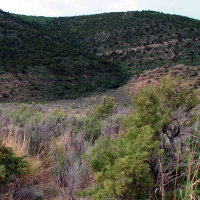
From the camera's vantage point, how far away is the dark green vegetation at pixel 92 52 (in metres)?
32.2

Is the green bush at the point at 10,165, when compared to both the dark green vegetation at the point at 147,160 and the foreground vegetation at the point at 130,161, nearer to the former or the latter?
the foreground vegetation at the point at 130,161

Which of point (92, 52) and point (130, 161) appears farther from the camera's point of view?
point (92, 52)

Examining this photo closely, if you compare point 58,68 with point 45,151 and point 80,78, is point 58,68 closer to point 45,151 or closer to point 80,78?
point 80,78

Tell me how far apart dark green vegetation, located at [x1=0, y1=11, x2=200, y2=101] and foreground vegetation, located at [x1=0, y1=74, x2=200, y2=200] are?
79.2ft

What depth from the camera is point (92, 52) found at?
4909cm

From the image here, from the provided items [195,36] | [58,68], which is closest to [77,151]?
[58,68]

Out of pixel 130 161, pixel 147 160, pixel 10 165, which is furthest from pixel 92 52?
pixel 130 161

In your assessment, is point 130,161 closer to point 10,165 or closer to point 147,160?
point 147,160

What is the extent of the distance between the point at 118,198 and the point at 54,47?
42.3 meters

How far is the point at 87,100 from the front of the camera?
28766 millimetres

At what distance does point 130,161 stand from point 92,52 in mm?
47838

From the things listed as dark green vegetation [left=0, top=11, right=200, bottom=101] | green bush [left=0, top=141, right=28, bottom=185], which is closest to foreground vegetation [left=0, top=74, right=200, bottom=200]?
green bush [left=0, top=141, right=28, bottom=185]

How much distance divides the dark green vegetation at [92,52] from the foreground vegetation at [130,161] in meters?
24.1

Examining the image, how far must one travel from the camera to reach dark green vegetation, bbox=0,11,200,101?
3216cm
